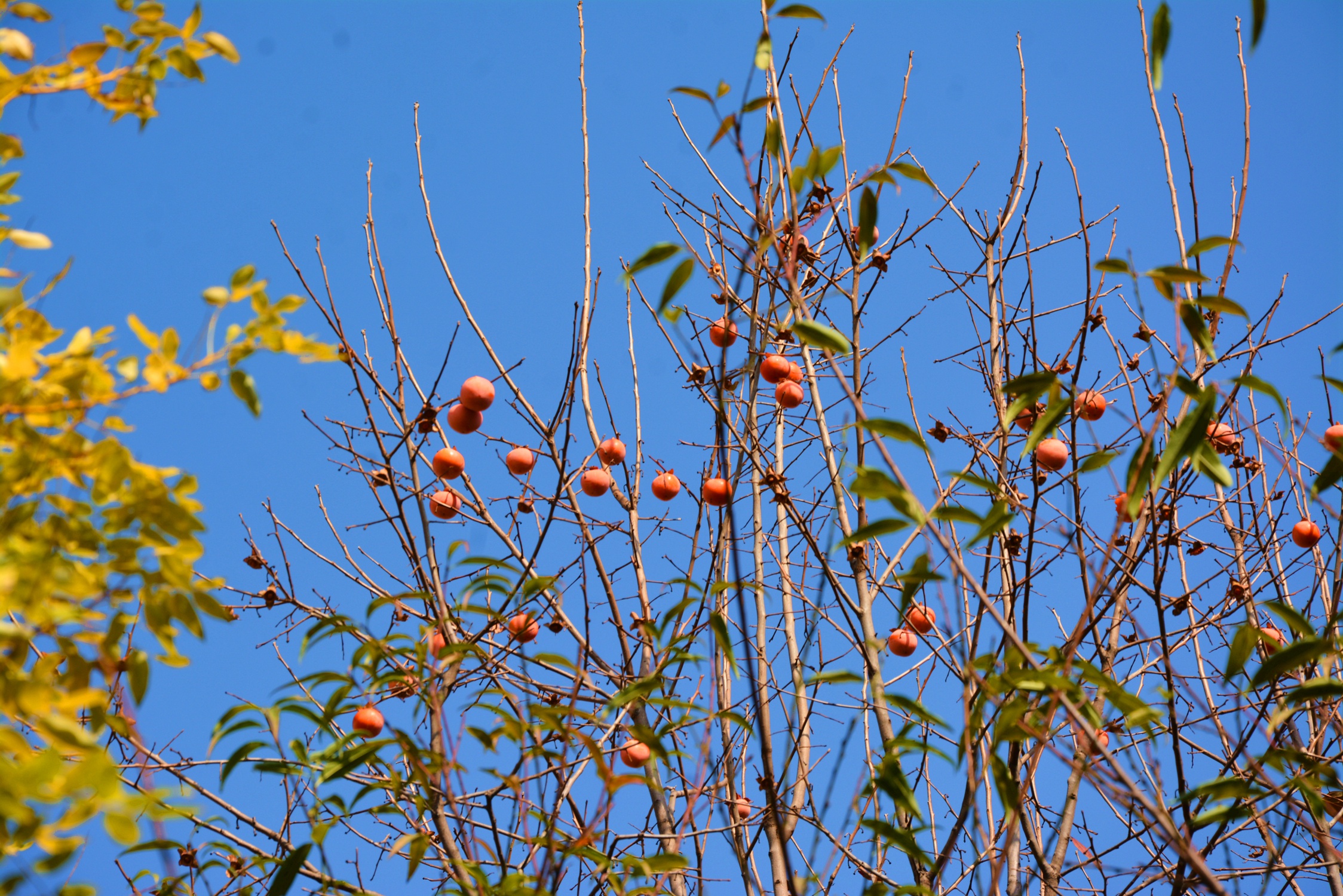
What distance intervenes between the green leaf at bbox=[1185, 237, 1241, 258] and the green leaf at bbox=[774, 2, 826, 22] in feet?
2.01

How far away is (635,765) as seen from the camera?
2646mm

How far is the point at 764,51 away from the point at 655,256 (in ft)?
1.20

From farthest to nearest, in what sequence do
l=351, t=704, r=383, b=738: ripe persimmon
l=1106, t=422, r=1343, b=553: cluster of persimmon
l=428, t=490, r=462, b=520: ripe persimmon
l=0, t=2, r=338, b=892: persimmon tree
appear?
1. l=428, t=490, r=462, b=520: ripe persimmon
2. l=1106, t=422, r=1343, b=553: cluster of persimmon
3. l=351, t=704, r=383, b=738: ripe persimmon
4. l=0, t=2, r=338, b=892: persimmon tree

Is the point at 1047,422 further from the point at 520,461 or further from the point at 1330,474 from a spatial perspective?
the point at 520,461

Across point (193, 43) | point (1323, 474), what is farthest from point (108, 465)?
point (1323, 474)

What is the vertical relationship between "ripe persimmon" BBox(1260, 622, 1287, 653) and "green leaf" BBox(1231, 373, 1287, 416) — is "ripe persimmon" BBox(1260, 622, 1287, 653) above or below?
above

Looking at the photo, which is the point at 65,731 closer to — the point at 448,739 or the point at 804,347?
the point at 448,739

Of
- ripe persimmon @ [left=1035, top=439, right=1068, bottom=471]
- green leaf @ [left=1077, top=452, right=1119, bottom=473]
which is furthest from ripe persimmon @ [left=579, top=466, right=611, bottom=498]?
green leaf @ [left=1077, top=452, right=1119, bottom=473]

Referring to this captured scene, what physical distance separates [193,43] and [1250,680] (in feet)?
5.98

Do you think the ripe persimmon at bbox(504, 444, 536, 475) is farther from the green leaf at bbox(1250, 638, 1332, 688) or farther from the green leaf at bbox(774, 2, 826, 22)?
the green leaf at bbox(1250, 638, 1332, 688)

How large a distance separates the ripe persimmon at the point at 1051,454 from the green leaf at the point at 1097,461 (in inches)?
Answer: 55.0

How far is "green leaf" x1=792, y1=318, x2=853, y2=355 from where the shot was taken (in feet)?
4.00

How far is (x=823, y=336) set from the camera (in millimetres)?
1234

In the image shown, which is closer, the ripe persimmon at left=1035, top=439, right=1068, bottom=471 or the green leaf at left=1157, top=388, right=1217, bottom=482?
the green leaf at left=1157, top=388, right=1217, bottom=482
